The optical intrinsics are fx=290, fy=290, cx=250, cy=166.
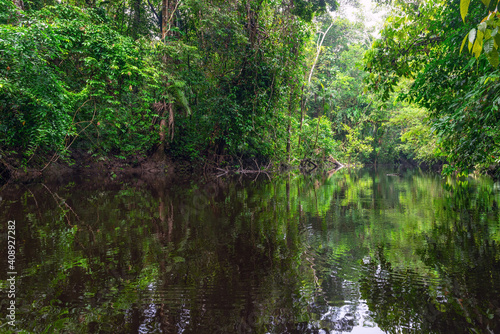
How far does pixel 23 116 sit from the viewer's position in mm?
7457

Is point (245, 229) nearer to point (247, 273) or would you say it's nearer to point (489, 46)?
point (247, 273)

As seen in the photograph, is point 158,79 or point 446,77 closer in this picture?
point 446,77

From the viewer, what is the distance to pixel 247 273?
2281 mm

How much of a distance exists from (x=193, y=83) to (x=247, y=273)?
495 inches

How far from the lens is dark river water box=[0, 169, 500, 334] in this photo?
1625mm

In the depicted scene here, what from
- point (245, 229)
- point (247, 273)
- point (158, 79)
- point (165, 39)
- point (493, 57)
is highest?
point (165, 39)

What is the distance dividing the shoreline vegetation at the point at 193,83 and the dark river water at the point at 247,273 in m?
1.58

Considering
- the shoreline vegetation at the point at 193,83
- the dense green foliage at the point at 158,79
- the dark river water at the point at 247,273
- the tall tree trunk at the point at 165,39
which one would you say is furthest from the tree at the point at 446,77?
the tall tree trunk at the point at 165,39

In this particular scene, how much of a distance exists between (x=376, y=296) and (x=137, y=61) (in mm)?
10688

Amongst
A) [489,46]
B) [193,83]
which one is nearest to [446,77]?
[489,46]

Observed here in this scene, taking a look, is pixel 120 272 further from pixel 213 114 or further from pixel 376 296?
pixel 213 114

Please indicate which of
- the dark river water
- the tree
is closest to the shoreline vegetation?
the tree

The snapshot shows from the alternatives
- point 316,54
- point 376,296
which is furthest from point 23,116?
point 316,54

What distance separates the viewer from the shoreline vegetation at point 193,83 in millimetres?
4773
